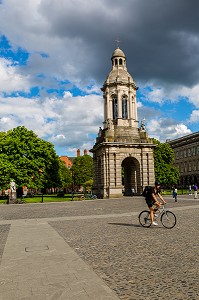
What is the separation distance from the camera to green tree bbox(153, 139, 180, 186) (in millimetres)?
65144

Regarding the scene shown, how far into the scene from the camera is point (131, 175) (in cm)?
5319

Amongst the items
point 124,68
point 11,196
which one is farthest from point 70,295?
point 124,68

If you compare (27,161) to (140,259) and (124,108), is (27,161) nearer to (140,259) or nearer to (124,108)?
(124,108)

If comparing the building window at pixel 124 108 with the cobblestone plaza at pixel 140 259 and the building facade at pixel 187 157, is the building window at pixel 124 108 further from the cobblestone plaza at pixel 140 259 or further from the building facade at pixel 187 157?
the building facade at pixel 187 157

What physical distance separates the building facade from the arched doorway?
44.8m

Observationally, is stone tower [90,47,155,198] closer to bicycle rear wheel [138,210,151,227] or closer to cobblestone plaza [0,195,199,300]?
bicycle rear wheel [138,210,151,227]

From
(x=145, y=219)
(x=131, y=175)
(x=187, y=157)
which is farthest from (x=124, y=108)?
(x=187, y=157)

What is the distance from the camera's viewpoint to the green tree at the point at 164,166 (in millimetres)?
65144

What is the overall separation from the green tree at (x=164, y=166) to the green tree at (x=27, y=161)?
2237 centimetres

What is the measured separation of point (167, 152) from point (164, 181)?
6942 millimetres

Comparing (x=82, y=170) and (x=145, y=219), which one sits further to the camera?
(x=82, y=170)

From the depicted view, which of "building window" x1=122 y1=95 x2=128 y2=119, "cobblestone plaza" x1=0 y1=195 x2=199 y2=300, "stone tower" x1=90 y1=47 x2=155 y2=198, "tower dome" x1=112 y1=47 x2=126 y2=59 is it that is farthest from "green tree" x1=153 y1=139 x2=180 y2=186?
"cobblestone plaza" x1=0 y1=195 x2=199 y2=300

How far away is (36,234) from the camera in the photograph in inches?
482

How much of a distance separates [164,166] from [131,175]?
16.1 metres
